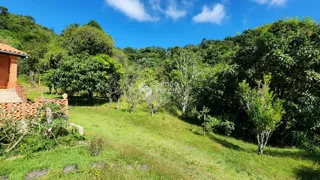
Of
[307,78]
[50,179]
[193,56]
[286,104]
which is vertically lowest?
[50,179]

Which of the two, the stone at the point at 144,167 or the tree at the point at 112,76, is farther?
the tree at the point at 112,76

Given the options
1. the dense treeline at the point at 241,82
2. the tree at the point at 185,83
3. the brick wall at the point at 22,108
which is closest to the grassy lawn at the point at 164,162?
the dense treeline at the point at 241,82

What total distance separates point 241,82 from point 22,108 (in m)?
15.1

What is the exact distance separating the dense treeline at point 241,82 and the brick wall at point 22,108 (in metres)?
10.0

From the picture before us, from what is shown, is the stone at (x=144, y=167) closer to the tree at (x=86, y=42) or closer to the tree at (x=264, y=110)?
the tree at (x=264, y=110)

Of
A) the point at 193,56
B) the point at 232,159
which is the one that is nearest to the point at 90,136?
the point at 232,159

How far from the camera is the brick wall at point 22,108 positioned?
286 inches

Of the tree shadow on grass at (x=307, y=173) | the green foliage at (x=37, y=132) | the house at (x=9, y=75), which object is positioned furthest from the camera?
the house at (x=9, y=75)

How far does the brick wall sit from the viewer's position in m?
7.26

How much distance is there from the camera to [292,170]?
8.65 meters

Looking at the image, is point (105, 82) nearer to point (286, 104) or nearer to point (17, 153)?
point (17, 153)

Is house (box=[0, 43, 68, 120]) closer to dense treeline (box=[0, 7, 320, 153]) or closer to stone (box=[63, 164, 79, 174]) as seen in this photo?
stone (box=[63, 164, 79, 174])

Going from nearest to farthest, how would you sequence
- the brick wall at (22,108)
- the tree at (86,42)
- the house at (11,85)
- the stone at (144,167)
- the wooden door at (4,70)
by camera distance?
the stone at (144,167) < the brick wall at (22,108) < the house at (11,85) < the wooden door at (4,70) < the tree at (86,42)

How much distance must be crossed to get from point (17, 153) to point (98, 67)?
44.5 ft
